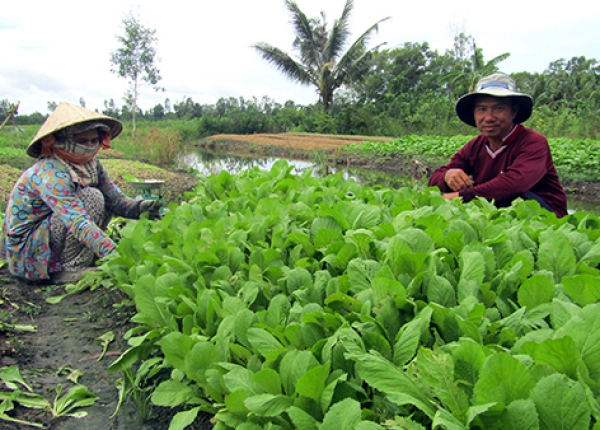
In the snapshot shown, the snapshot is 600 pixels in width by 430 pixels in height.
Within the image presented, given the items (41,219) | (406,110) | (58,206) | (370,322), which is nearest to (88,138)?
(58,206)

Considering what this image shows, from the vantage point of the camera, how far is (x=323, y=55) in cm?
2816

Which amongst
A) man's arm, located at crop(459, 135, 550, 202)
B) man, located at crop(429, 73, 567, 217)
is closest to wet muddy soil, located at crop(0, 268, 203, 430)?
man, located at crop(429, 73, 567, 217)

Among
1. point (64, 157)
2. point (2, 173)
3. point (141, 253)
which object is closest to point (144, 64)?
point (2, 173)

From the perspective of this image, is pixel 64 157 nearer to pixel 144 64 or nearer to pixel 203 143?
pixel 144 64

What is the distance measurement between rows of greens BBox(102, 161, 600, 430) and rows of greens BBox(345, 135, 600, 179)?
9.15m

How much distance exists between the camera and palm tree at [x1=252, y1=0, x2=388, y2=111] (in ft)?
91.1

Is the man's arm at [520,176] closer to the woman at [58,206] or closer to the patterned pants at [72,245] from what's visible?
the woman at [58,206]

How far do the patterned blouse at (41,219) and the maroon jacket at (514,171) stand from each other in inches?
92.1

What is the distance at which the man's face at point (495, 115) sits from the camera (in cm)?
317

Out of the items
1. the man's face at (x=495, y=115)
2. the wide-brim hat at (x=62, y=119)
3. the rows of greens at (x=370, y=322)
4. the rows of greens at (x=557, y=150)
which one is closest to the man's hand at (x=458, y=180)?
the man's face at (x=495, y=115)

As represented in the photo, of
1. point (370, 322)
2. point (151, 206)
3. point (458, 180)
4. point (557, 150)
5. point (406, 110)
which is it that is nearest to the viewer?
point (370, 322)

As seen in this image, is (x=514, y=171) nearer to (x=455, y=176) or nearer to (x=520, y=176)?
(x=520, y=176)

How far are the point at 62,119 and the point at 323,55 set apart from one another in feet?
87.9

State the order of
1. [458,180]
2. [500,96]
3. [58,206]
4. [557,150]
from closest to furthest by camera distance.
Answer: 1. [58,206]
2. [500,96]
3. [458,180]
4. [557,150]
